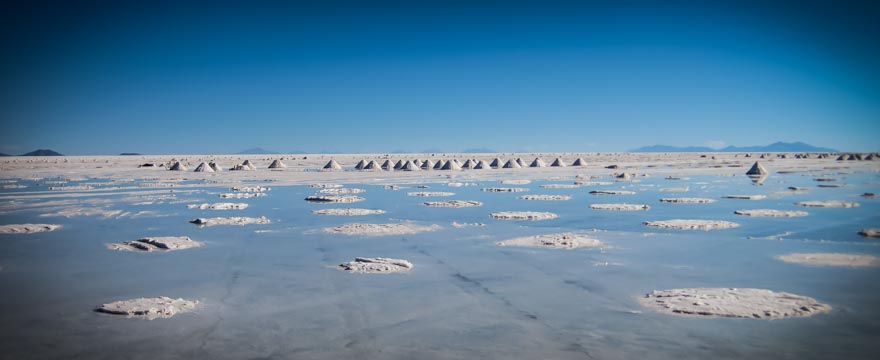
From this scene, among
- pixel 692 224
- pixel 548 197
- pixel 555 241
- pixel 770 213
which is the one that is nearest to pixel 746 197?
pixel 770 213

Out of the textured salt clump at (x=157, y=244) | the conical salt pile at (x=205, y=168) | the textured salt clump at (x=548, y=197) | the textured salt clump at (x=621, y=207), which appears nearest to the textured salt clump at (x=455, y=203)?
the textured salt clump at (x=548, y=197)

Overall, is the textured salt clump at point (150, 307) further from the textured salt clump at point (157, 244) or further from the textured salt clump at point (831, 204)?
the textured salt clump at point (831, 204)

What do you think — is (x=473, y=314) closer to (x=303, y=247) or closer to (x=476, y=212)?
(x=303, y=247)

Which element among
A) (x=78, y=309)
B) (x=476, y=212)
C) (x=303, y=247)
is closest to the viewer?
(x=78, y=309)

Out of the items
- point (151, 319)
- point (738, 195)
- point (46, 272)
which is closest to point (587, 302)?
point (151, 319)

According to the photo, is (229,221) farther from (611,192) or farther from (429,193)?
(611,192)
